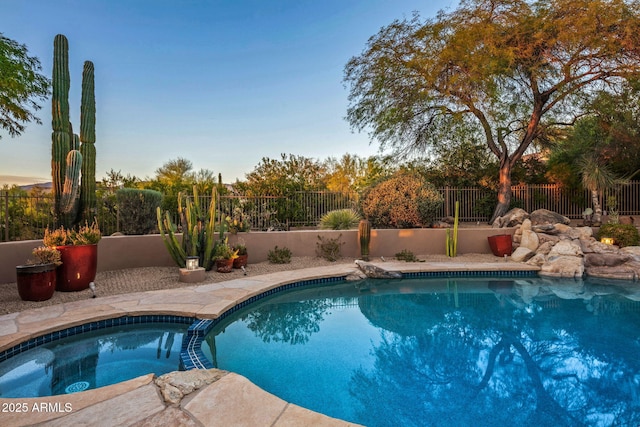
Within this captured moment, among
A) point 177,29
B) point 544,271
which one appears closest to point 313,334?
point 544,271

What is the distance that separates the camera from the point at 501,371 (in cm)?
341

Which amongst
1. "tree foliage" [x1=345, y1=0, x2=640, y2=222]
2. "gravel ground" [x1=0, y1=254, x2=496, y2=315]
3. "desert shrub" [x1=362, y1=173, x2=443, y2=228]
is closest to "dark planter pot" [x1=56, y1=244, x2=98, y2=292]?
"gravel ground" [x1=0, y1=254, x2=496, y2=315]

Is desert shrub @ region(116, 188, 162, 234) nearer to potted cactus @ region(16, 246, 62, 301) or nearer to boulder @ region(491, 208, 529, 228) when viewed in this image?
potted cactus @ region(16, 246, 62, 301)

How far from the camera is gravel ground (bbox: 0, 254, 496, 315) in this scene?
4.75 meters

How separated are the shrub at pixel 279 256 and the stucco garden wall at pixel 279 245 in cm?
22

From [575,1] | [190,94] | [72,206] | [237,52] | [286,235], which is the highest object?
[575,1]

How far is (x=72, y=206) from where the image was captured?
638 centimetres

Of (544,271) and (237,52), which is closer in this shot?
(544,271)

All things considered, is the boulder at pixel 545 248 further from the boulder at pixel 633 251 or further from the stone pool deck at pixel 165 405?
the stone pool deck at pixel 165 405

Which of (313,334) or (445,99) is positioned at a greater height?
(445,99)

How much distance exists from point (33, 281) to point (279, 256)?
449 cm

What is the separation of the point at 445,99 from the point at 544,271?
7056 millimetres

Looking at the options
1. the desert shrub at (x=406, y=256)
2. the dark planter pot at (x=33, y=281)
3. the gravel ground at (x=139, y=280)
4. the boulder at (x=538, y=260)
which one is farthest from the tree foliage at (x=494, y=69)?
the dark planter pot at (x=33, y=281)

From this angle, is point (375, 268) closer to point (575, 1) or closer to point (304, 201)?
point (304, 201)
